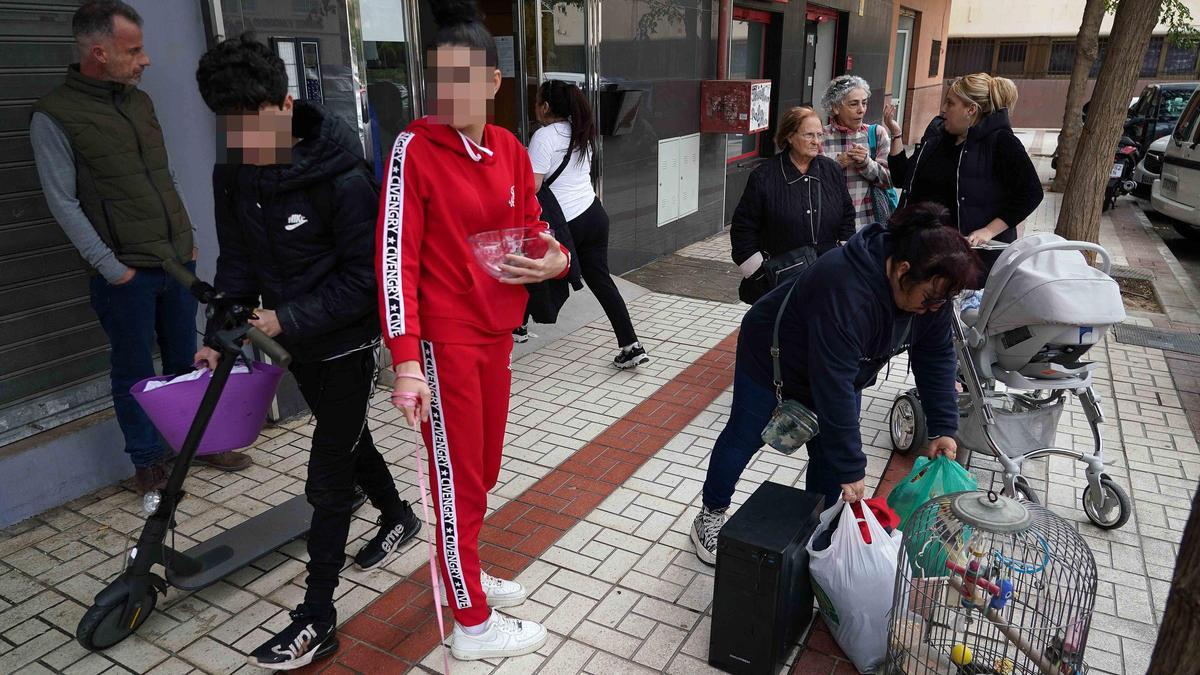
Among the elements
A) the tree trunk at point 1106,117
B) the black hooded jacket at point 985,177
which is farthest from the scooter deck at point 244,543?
the tree trunk at point 1106,117

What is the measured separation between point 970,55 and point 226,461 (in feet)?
103

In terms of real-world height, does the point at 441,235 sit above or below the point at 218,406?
above

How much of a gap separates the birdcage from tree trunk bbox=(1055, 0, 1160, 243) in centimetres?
635

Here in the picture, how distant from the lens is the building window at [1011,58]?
93.9 ft

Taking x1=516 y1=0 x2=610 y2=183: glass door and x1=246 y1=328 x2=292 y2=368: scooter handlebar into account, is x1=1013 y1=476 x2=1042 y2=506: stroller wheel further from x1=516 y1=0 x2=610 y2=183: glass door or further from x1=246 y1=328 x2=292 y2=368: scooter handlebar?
x1=516 y1=0 x2=610 y2=183: glass door

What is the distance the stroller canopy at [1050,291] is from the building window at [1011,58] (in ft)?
97.0

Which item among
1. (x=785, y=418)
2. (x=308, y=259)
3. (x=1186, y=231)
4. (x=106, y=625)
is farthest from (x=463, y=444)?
(x=1186, y=231)

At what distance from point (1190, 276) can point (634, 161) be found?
681cm

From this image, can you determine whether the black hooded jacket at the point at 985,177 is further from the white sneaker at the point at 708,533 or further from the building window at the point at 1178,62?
the building window at the point at 1178,62

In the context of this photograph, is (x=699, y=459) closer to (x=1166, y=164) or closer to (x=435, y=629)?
(x=435, y=629)

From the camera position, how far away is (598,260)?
5504mm

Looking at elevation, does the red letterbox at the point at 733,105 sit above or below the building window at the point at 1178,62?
below

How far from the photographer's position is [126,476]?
4.11 metres

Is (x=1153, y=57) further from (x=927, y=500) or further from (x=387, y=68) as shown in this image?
(x=927, y=500)
